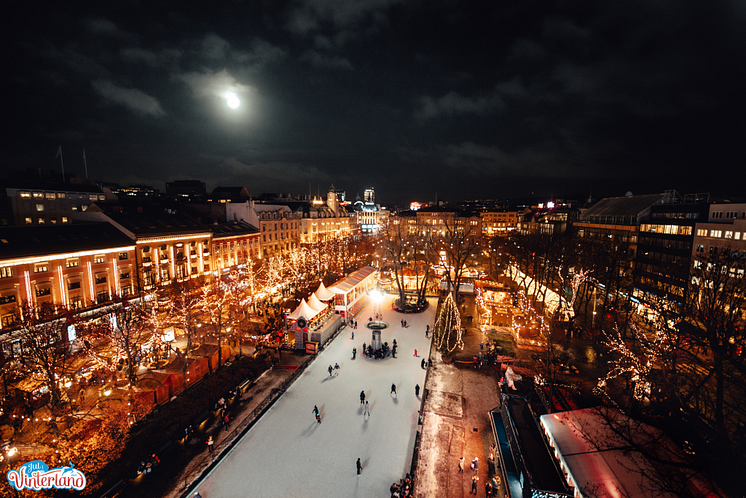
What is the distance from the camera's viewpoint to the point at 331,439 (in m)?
16.3

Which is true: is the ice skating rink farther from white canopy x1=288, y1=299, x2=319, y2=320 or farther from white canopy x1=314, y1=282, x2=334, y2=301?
white canopy x1=314, y1=282, x2=334, y2=301

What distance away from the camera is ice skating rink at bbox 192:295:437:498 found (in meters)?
13.5

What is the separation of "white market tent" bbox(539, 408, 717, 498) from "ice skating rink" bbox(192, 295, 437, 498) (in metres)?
6.79

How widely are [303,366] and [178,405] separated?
8157mm

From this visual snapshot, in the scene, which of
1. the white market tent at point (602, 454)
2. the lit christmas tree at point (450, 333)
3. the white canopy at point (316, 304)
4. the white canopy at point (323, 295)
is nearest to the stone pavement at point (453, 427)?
the lit christmas tree at point (450, 333)

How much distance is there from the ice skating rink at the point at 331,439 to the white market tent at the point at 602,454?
679cm

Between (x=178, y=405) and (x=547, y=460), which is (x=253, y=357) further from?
(x=547, y=460)

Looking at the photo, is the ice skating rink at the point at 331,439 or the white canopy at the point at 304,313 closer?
the ice skating rink at the point at 331,439

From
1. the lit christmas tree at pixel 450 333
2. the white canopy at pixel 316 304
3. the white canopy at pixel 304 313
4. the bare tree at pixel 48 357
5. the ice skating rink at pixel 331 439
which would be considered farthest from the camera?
the white canopy at pixel 316 304

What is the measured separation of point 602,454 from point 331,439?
12.0m

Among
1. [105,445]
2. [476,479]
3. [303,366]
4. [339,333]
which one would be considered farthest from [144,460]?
[339,333]

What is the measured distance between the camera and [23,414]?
17.2 metres

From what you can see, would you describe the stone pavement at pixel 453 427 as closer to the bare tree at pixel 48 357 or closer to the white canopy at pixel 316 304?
the white canopy at pixel 316 304

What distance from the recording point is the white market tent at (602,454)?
34.5 ft
